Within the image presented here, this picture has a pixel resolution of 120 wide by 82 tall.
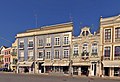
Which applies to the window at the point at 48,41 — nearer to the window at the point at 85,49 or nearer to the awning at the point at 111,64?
the window at the point at 85,49

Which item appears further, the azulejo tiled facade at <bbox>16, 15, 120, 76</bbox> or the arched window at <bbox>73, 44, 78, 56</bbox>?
the arched window at <bbox>73, 44, 78, 56</bbox>

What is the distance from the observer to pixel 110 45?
4609cm

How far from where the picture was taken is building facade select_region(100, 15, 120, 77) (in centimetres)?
4506

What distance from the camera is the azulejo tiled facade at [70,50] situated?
45.9 meters

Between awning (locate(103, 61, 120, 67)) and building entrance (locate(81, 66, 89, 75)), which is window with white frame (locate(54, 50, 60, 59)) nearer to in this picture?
building entrance (locate(81, 66, 89, 75))

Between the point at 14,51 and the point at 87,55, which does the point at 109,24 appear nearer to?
the point at 87,55

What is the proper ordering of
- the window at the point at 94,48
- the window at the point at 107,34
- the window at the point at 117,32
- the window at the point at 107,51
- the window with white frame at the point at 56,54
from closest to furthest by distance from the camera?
1. the window at the point at 117,32
2. the window at the point at 107,51
3. the window at the point at 107,34
4. the window at the point at 94,48
5. the window with white frame at the point at 56,54

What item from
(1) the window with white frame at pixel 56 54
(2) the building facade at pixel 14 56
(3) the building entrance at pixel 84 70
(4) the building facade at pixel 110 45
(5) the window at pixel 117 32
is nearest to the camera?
(4) the building facade at pixel 110 45

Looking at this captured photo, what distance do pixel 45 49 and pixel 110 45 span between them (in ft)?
57.2

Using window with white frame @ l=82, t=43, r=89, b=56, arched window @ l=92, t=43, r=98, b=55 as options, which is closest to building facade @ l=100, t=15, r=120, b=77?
arched window @ l=92, t=43, r=98, b=55

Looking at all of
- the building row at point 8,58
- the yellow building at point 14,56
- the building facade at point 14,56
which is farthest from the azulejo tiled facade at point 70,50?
the building row at point 8,58

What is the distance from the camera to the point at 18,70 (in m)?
64.8

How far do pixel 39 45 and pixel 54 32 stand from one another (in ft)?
18.6

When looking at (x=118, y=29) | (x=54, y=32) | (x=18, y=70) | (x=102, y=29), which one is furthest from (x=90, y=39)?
(x=18, y=70)
